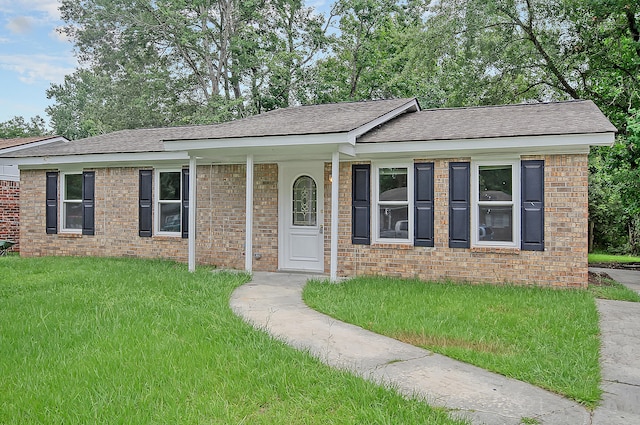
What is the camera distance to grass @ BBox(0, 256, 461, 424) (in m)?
3.37

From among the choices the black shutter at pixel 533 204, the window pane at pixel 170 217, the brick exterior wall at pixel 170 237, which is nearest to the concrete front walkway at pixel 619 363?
the black shutter at pixel 533 204

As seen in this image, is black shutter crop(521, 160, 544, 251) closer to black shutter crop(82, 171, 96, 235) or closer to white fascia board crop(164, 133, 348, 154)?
white fascia board crop(164, 133, 348, 154)

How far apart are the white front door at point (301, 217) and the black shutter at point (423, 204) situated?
194cm

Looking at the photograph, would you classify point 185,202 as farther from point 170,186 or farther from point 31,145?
point 31,145

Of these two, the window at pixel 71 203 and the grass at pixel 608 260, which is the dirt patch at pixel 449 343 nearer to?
the window at pixel 71 203

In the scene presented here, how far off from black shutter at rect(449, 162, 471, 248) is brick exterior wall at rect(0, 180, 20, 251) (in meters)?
13.8

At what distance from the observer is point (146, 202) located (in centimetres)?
1149

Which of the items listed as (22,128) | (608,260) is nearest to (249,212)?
(608,260)

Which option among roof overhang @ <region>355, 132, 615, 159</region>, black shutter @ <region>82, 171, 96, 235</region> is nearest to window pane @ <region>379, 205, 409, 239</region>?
roof overhang @ <region>355, 132, 615, 159</region>

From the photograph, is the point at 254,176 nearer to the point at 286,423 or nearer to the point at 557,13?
the point at 286,423

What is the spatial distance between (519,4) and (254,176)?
1003 cm

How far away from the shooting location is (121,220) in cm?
1180

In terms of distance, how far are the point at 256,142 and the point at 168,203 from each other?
371 centimetres

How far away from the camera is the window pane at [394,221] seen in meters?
9.28
